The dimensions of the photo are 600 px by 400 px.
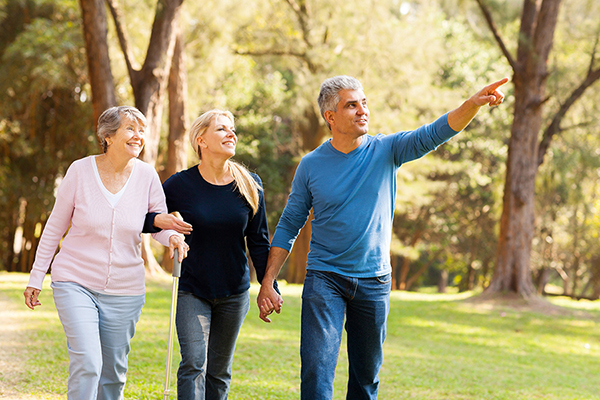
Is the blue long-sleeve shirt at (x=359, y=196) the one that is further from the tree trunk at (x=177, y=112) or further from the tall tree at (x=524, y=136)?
the tree trunk at (x=177, y=112)

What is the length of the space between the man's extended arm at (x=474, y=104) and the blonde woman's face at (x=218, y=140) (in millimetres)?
1229

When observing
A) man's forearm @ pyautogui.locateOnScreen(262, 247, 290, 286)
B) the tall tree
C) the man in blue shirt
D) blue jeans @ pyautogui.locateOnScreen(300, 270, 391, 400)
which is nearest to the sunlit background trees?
the tall tree

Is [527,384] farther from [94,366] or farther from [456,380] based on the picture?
[94,366]

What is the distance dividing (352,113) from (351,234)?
2.13 ft

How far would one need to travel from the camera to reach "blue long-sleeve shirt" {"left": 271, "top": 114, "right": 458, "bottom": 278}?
3.28 m

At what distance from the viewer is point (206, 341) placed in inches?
135

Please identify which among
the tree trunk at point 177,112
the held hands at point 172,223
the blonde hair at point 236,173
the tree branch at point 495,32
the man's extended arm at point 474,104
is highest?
the tree branch at point 495,32

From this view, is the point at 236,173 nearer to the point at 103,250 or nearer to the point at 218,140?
the point at 218,140

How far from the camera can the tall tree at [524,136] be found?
13.4m

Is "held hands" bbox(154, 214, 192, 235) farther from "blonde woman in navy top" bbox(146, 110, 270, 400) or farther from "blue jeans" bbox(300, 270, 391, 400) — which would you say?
"blue jeans" bbox(300, 270, 391, 400)

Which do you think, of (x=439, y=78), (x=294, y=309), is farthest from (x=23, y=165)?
(x=439, y=78)

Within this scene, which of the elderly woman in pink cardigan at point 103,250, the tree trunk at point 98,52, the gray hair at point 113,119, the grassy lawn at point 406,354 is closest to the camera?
the elderly woman in pink cardigan at point 103,250

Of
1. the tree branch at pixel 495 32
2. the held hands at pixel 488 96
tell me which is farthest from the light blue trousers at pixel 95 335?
the tree branch at pixel 495 32

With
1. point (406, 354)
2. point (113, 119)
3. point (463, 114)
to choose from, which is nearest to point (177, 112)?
point (406, 354)
